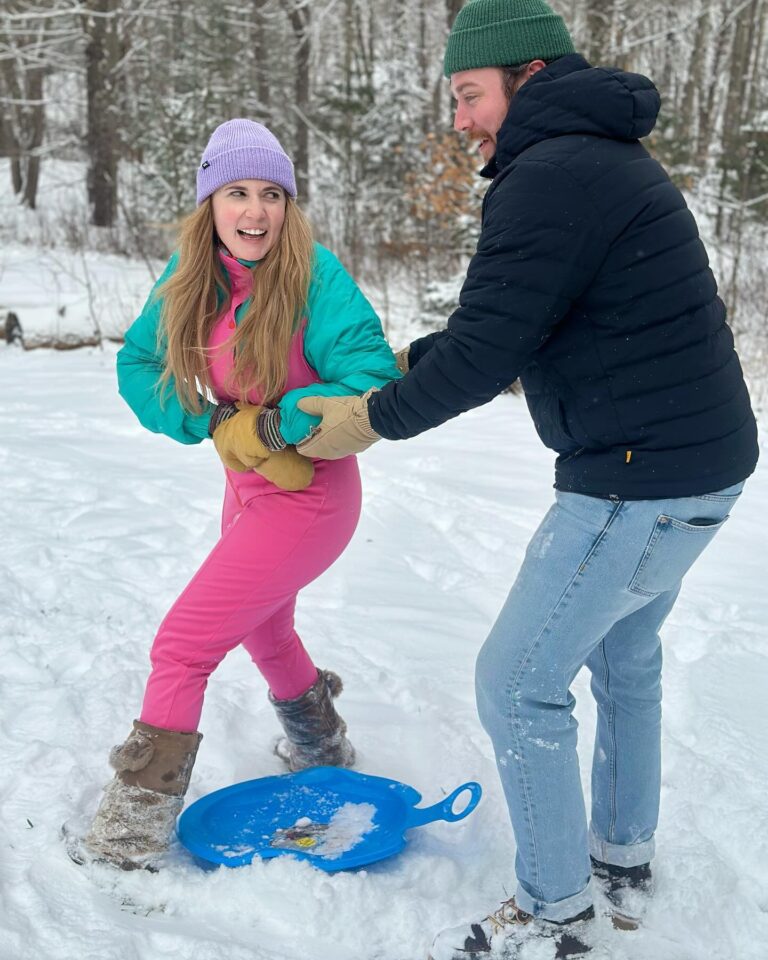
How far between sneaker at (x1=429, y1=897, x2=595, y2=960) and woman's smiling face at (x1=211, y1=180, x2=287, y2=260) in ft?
5.74

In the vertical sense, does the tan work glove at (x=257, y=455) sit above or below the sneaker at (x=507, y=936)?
above

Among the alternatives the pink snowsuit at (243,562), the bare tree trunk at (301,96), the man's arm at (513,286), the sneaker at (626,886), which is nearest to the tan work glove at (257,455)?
the pink snowsuit at (243,562)

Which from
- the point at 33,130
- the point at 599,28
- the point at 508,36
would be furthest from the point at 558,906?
the point at 33,130

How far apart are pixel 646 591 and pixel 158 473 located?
4456 mm

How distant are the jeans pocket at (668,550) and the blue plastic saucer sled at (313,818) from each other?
34.4 inches

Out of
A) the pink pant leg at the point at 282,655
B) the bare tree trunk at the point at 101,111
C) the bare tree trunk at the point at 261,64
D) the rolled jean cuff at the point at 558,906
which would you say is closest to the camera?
the rolled jean cuff at the point at 558,906

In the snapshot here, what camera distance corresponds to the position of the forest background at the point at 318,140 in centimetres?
1183

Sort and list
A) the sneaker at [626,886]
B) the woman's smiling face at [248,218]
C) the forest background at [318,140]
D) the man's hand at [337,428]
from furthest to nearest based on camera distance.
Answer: the forest background at [318,140] → the woman's smiling face at [248,218] → the sneaker at [626,886] → the man's hand at [337,428]

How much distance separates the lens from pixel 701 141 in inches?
749

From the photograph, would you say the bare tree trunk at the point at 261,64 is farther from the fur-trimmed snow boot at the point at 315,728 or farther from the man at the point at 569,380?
the man at the point at 569,380

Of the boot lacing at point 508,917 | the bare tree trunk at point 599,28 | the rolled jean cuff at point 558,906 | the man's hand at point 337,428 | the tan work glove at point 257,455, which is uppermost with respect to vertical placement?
the bare tree trunk at point 599,28

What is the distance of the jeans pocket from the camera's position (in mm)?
1797

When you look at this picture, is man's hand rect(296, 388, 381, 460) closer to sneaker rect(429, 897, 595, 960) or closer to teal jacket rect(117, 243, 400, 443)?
teal jacket rect(117, 243, 400, 443)

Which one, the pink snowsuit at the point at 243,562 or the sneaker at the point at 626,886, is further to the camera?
the pink snowsuit at the point at 243,562
